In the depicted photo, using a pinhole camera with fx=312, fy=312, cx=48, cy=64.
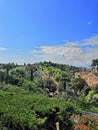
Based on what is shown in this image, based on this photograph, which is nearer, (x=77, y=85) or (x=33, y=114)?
(x=33, y=114)

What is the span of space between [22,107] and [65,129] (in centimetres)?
313

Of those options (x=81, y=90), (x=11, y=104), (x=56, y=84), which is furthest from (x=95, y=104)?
(x=11, y=104)

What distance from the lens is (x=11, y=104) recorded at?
21.1 metres

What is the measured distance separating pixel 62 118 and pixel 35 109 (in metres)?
1.86

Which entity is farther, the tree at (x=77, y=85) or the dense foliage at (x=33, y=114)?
the tree at (x=77, y=85)

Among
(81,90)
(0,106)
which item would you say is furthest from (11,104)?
(81,90)

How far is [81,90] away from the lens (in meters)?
70.8

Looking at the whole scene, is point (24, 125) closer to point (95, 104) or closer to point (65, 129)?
point (65, 129)

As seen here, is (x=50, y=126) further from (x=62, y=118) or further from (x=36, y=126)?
(x=36, y=126)

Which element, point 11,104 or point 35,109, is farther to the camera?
point 11,104

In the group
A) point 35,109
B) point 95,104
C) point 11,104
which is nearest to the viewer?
point 35,109

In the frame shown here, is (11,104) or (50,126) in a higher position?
(11,104)

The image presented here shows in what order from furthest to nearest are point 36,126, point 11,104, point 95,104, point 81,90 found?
point 81,90 < point 95,104 < point 11,104 < point 36,126

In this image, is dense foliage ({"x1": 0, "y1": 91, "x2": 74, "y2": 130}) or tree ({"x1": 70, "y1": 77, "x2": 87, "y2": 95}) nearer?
dense foliage ({"x1": 0, "y1": 91, "x2": 74, "y2": 130})
